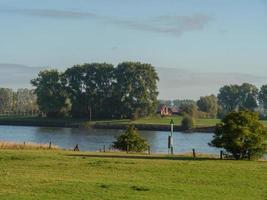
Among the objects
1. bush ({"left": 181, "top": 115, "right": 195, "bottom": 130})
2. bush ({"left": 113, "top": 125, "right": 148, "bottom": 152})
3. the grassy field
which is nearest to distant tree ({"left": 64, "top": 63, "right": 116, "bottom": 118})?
bush ({"left": 181, "top": 115, "right": 195, "bottom": 130})

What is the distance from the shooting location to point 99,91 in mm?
177125

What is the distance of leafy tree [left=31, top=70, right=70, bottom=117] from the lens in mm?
173000

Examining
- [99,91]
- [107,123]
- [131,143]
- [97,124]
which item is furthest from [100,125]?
[131,143]

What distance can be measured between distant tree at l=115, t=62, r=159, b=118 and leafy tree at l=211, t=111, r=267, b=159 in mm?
127366

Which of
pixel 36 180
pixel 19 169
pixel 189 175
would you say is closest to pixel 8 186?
pixel 36 180

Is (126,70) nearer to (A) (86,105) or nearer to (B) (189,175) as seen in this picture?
(A) (86,105)

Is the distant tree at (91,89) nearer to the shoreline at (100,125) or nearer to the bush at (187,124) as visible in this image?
the shoreline at (100,125)

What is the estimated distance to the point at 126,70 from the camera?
17612 centimetres

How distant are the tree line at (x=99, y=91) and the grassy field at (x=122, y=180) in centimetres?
13895

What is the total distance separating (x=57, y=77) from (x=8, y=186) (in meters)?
156

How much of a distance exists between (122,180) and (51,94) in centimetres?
14789

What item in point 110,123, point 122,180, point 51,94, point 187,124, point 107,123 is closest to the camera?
point 122,180

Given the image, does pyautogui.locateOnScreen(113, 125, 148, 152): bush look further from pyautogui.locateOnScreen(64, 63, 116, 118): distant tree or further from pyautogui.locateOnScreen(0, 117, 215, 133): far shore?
pyautogui.locateOnScreen(64, 63, 116, 118): distant tree

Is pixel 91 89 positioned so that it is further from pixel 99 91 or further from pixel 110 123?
pixel 110 123
